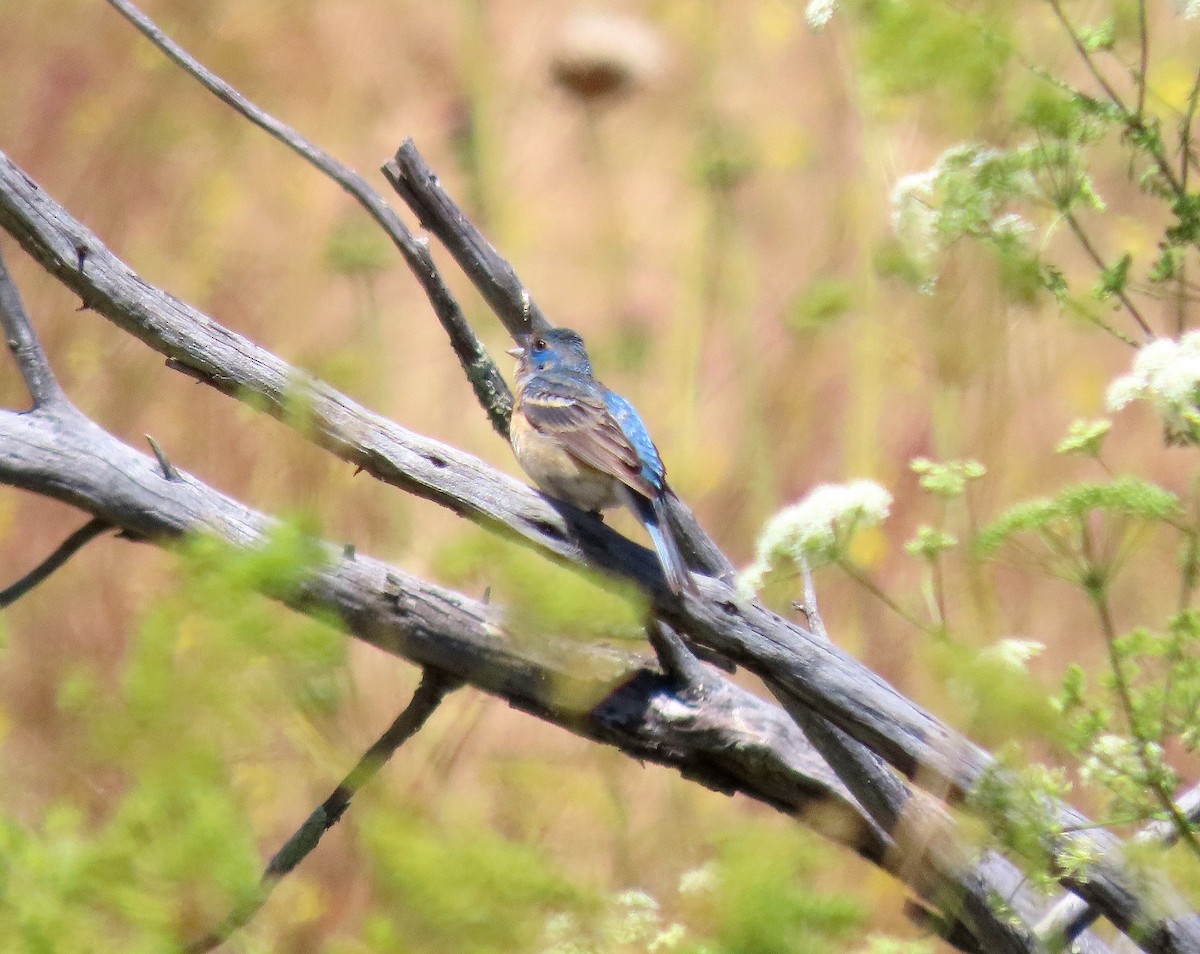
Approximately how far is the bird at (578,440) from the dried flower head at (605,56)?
1.74 metres

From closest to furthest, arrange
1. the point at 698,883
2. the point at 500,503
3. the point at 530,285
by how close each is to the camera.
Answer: the point at 698,883, the point at 500,503, the point at 530,285

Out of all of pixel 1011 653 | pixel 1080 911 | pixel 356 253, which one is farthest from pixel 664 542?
pixel 356 253

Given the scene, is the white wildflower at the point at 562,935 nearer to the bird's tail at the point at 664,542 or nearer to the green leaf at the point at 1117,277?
the bird's tail at the point at 664,542

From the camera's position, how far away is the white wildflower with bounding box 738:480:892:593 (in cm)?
198

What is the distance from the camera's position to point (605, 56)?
479cm

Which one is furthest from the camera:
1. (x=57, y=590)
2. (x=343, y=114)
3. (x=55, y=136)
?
(x=343, y=114)

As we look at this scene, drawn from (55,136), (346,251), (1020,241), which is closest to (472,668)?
(1020,241)

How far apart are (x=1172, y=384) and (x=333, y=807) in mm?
1545

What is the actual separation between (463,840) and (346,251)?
242cm

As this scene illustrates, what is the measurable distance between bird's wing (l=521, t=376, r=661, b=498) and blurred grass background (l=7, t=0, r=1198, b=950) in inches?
20.1

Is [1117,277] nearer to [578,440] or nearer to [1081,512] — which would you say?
[1081,512]

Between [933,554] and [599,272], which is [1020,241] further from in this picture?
[599,272]

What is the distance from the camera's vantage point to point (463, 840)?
1.69 metres

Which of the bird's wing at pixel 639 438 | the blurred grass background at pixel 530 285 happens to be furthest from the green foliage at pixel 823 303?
the bird's wing at pixel 639 438
